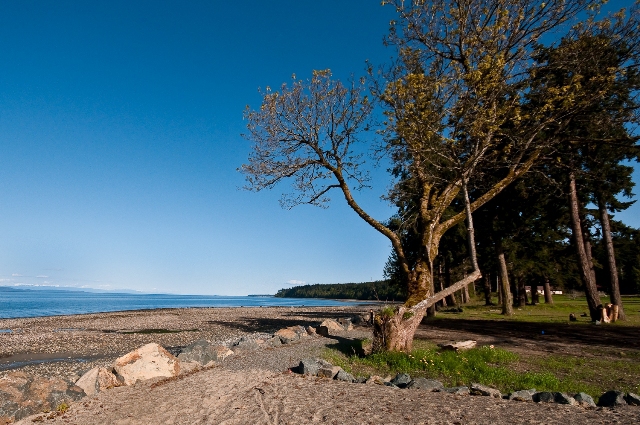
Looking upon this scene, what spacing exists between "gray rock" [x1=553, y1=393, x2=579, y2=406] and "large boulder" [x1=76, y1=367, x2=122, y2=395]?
8.76 metres

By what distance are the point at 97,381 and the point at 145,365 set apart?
1.23 m

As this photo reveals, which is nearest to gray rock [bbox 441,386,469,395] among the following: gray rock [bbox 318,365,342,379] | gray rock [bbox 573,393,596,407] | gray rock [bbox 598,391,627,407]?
gray rock [bbox 573,393,596,407]

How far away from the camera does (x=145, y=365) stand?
9539mm

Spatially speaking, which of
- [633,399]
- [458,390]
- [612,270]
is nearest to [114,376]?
[458,390]

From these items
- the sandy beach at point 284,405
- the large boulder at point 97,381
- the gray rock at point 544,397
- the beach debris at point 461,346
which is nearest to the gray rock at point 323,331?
the beach debris at point 461,346

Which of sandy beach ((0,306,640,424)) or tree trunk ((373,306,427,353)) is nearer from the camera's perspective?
sandy beach ((0,306,640,424))

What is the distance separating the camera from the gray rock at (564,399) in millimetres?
6668

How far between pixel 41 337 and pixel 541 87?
29.1 metres

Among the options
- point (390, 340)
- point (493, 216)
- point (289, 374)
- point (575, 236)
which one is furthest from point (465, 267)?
A: point (289, 374)

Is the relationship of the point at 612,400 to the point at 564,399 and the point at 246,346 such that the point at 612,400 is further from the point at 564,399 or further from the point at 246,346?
the point at 246,346

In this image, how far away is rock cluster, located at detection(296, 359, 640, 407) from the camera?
6.69m

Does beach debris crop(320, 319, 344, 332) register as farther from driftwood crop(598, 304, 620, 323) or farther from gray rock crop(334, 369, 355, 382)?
driftwood crop(598, 304, 620, 323)

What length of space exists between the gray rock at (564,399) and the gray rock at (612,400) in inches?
20.9

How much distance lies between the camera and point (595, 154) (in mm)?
20359
